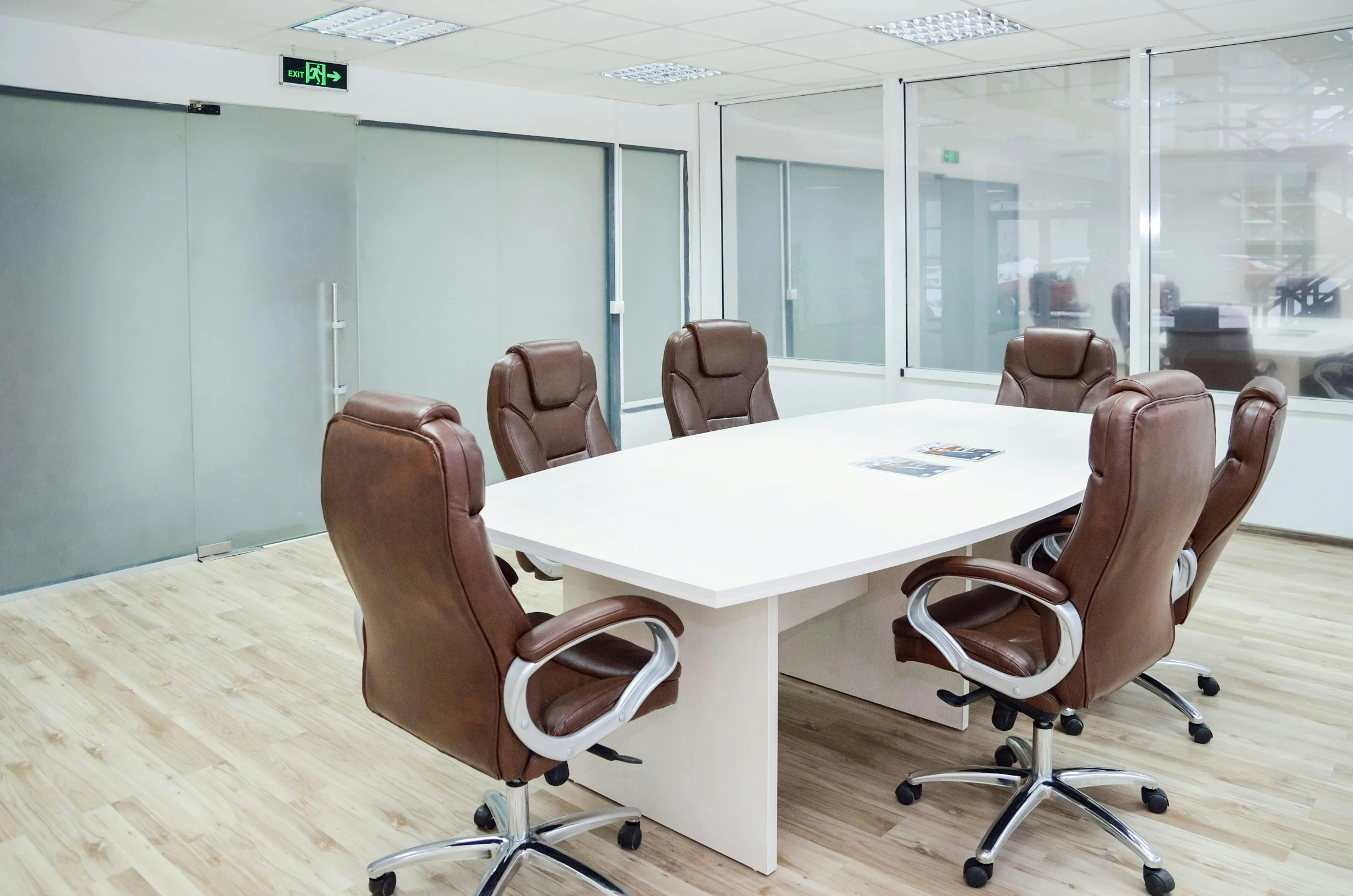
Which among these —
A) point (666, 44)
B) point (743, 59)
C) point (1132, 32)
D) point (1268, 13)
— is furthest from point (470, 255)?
point (1268, 13)

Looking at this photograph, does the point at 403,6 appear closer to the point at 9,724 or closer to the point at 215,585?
the point at 215,585

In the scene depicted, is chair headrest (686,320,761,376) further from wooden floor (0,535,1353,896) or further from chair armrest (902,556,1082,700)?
chair armrest (902,556,1082,700)

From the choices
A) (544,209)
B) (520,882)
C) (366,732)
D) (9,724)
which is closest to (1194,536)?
(520,882)

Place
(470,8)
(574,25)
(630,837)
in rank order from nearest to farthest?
(630,837) < (470,8) < (574,25)

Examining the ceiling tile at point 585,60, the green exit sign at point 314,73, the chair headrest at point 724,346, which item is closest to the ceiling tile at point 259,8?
the green exit sign at point 314,73

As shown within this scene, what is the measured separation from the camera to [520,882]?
8.70ft

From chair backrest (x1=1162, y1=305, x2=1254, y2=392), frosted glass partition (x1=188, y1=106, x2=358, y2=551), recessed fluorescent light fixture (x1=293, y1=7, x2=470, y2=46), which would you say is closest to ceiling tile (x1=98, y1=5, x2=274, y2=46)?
recessed fluorescent light fixture (x1=293, y1=7, x2=470, y2=46)

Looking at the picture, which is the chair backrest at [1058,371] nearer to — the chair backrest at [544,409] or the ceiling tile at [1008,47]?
the ceiling tile at [1008,47]

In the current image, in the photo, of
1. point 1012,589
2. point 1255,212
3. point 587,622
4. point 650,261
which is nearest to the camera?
point 587,622

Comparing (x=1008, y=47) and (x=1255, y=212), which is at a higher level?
(x=1008, y=47)

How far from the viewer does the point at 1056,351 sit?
533 cm

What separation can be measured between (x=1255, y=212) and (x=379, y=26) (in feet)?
15.5

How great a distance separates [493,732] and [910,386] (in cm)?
578

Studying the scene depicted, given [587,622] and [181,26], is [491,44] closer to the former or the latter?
[181,26]
